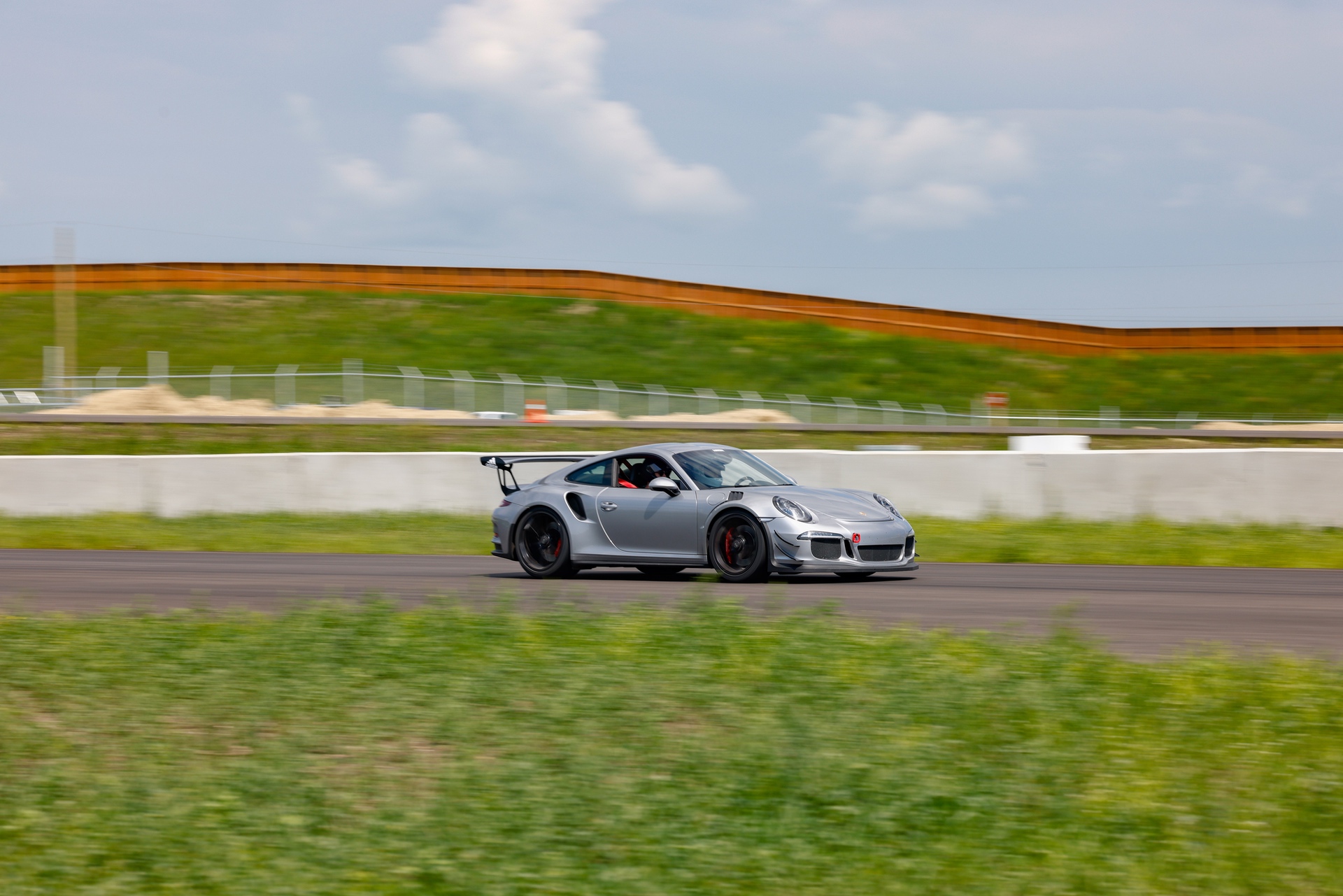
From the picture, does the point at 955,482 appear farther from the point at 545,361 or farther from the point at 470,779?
the point at 545,361

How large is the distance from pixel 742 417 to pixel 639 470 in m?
22.2

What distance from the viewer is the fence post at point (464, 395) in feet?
111

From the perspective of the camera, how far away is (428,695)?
19.6ft

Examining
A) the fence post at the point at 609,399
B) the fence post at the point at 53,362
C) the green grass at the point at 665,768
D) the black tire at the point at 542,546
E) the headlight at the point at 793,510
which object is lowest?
the green grass at the point at 665,768

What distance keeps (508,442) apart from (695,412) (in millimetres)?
8250

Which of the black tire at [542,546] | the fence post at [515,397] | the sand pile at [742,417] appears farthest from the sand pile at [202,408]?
the black tire at [542,546]

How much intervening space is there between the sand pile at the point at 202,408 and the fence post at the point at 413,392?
0.63ft

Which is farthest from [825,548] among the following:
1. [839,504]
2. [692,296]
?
[692,296]

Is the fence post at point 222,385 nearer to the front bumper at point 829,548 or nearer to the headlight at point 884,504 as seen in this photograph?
the headlight at point 884,504

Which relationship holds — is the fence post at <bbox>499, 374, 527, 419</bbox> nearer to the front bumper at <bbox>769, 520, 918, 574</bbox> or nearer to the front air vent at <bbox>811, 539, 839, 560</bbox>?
the front bumper at <bbox>769, 520, 918, 574</bbox>

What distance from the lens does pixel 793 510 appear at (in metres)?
11.7

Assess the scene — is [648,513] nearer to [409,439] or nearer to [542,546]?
[542,546]

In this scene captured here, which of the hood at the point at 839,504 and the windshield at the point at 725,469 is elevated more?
the windshield at the point at 725,469

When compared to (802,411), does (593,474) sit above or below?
below
